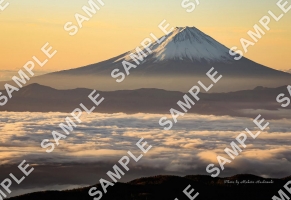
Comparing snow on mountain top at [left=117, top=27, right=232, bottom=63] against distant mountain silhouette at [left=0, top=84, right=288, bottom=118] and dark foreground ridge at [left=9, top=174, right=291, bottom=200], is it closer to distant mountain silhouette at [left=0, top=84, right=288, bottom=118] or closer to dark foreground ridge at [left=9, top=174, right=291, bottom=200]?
distant mountain silhouette at [left=0, top=84, right=288, bottom=118]

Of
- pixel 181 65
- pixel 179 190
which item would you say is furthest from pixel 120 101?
pixel 179 190

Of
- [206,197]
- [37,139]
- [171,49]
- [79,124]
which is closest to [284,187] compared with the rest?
[206,197]

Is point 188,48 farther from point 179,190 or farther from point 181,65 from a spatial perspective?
point 179,190

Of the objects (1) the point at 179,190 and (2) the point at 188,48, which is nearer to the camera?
(1) the point at 179,190

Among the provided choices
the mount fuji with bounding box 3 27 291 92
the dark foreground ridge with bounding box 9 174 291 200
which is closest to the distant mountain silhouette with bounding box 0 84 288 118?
the mount fuji with bounding box 3 27 291 92

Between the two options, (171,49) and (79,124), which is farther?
(171,49)

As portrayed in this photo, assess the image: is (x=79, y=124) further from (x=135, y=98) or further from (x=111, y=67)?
(x=135, y=98)
